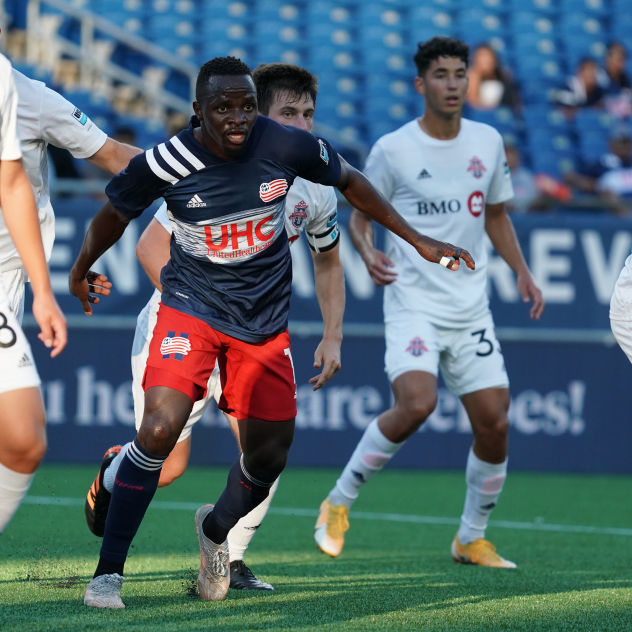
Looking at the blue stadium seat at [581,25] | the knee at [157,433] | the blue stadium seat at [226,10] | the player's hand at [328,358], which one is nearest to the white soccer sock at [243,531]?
the player's hand at [328,358]

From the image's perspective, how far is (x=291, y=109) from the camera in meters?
4.88

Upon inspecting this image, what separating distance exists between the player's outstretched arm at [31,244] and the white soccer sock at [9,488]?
1.38 ft

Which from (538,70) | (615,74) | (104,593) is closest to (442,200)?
(104,593)

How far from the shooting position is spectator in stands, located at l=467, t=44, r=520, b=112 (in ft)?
45.0

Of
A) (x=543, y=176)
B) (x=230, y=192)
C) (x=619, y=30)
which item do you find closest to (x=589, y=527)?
(x=230, y=192)

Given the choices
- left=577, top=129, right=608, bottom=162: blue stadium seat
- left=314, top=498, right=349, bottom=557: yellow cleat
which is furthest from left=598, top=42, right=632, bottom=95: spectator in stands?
left=314, top=498, right=349, bottom=557: yellow cleat

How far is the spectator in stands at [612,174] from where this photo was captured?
12.1 metres

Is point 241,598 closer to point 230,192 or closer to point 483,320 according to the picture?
point 230,192

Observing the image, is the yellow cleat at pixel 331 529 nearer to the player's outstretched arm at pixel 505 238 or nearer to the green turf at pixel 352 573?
the green turf at pixel 352 573

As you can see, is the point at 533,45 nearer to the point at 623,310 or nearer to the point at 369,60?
the point at 369,60

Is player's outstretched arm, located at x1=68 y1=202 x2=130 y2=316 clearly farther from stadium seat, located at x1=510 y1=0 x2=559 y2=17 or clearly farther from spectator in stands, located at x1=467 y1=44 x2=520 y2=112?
stadium seat, located at x1=510 y1=0 x2=559 y2=17

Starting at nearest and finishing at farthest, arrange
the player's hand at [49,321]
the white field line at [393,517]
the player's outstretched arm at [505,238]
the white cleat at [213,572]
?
the player's hand at [49,321]
the white cleat at [213,572]
the player's outstretched arm at [505,238]
the white field line at [393,517]

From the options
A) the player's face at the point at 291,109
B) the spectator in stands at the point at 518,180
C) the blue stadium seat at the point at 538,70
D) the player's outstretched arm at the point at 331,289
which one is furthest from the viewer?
the blue stadium seat at the point at 538,70

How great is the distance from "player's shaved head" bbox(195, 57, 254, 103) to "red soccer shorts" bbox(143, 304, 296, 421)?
89 cm
